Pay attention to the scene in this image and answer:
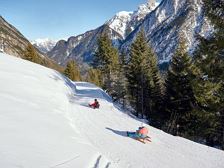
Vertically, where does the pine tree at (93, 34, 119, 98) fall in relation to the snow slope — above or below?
above

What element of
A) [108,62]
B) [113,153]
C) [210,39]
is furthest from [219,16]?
[108,62]

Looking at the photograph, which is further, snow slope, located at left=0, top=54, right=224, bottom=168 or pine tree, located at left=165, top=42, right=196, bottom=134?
pine tree, located at left=165, top=42, right=196, bottom=134

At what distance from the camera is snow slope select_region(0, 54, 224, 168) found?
12312mm

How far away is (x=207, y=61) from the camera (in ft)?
68.5

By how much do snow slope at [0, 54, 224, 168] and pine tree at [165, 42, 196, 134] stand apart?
11579mm

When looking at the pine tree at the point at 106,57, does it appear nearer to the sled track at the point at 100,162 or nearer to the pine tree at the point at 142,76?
the pine tree at the point at 142,76

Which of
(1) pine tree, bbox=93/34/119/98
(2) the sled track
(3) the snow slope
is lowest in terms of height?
(2) the sled track

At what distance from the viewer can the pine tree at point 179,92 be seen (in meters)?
34.9

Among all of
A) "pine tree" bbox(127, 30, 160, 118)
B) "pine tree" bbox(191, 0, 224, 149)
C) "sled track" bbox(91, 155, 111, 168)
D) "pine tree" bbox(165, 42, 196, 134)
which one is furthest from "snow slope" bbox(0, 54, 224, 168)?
"pine tree" bbox(127, 30, 160, 118)

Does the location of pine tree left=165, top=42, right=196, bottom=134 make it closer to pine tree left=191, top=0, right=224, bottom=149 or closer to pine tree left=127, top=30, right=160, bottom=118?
pine tree left=127, top=30, right=160, bottom=118

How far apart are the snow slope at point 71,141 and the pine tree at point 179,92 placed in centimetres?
1158

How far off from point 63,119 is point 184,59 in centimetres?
2035

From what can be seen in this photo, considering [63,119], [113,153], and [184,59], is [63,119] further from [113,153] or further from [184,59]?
[184,59]

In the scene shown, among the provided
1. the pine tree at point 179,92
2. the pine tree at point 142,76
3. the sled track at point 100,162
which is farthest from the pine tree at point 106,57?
the sled track at point 100,162
